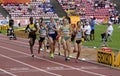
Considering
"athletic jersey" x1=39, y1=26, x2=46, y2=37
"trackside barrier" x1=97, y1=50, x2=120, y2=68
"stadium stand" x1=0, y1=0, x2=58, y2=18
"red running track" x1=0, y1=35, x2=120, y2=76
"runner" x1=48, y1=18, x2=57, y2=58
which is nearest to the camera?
"red running track" x1=0, y1=35, x2=120, y2=76

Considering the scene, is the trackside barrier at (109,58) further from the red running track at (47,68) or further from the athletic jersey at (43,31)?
the athletic jersey at (43,31)

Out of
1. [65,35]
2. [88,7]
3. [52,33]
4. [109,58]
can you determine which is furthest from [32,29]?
[88,7]

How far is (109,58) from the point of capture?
1653 centimetres

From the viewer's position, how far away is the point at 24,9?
60.6m

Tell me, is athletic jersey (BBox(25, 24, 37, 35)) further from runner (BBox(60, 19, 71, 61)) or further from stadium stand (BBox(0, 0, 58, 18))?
stadium stand (BBox(0, 0, 58, 18))

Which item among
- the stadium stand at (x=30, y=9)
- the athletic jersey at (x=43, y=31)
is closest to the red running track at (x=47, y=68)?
the athletic jersey at (x=43, y=31)

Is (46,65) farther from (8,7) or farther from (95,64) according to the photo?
(8,7)

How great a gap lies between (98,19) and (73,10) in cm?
413

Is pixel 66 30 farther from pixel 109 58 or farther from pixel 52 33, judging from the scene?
pixel 109 58

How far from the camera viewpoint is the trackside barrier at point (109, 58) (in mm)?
16203

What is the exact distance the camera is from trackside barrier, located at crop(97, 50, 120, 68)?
16.2 meters

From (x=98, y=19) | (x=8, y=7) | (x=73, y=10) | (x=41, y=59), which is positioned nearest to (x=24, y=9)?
(x=8, y=7)

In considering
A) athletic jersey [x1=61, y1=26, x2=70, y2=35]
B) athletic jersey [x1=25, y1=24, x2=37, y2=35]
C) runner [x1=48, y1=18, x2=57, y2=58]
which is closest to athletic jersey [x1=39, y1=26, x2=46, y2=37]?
runner [x1=48, y1=18, x2=57, y2=58]

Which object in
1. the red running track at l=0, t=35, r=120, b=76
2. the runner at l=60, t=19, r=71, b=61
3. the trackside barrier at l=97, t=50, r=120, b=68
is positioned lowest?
the red running track at l=0, t=35, r=120, b=76
